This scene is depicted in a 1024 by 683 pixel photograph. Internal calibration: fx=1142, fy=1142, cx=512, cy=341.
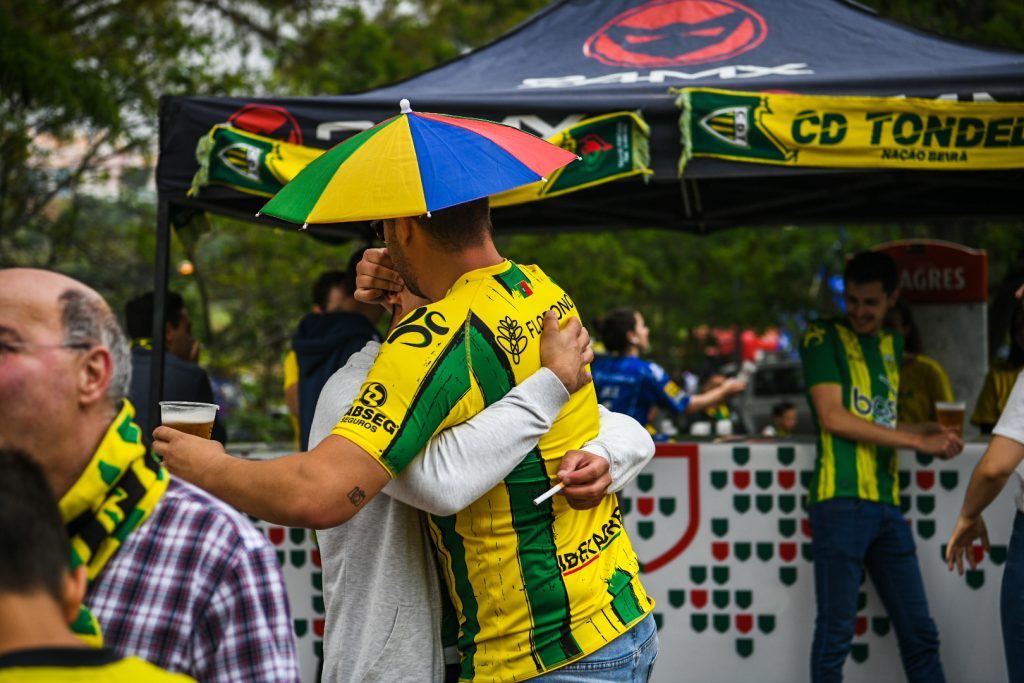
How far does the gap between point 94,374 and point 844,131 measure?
12.3 feet

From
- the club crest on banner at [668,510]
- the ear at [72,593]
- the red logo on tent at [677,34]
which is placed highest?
the red logo on tent at [677,34]

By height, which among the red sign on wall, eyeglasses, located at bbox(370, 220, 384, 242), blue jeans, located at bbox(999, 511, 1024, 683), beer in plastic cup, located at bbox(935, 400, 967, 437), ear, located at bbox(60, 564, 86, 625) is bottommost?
blue jeans, located at bbox(999, 511, 1024, 683)

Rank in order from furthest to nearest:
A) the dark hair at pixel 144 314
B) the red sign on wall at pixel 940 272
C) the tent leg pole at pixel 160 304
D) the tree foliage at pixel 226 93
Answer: the tree foliage at pixel 226 93
the red sign on wall at pixel 940 272
the dark hair at pixel 144 314
the tent leg pole at pixel 160 304

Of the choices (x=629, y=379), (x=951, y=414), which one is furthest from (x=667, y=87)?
(x=629, y=379)

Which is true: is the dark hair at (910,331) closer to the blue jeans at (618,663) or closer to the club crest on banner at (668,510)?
the club crest on banner at (668,510)

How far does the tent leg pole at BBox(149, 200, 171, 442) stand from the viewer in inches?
208

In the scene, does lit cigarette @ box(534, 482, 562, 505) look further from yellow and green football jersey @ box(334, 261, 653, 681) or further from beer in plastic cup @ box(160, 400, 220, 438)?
beer in plastic cup @ box(160, 400, 220, 438)

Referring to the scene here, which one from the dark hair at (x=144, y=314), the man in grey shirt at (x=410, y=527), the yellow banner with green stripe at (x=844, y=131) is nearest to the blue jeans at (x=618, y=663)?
the man in grey shirt at (x=410, y=527)

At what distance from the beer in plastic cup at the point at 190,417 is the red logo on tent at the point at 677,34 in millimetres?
3440

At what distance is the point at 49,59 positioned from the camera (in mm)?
8914

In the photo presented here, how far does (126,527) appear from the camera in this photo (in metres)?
1.77

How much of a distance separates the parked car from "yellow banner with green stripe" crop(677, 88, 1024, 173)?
12924 mm

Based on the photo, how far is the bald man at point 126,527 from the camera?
1.75m

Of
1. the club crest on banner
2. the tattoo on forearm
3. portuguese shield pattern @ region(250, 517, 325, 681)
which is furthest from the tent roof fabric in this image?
the tattoo on forearm
